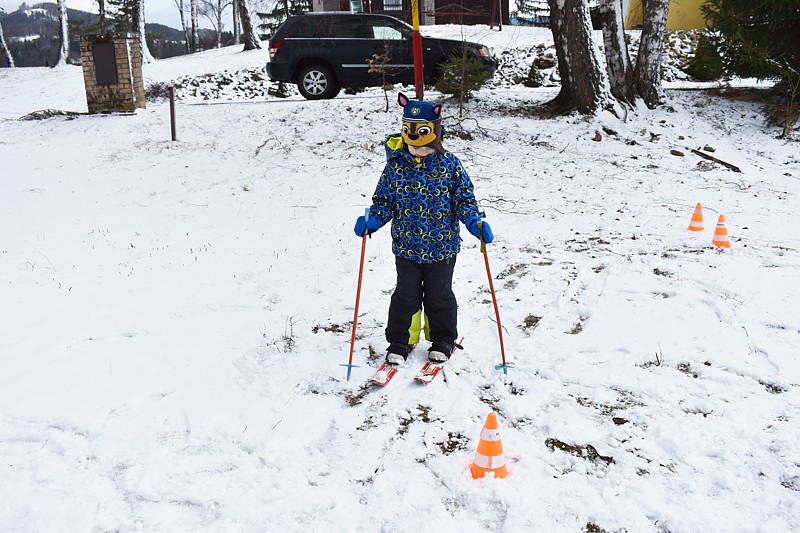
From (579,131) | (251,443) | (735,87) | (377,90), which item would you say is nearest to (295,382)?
(251,443)

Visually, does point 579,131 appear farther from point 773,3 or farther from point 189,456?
point 189,456

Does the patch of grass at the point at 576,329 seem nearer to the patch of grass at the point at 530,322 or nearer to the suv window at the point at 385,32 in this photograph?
the patch of grass at the point at 530,322

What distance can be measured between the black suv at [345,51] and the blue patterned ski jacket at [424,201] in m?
9.67

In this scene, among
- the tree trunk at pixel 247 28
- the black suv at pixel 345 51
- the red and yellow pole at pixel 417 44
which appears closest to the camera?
the red and yellow pole at pixel 417 44

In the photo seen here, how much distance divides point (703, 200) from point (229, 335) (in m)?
6.99

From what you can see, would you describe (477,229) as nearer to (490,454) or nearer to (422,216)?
(422,216)

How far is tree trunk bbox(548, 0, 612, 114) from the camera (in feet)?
36.8

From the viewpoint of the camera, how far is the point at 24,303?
531 cm

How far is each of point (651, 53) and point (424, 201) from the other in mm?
9851

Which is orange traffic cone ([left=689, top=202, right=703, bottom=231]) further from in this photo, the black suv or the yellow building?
the yellow building

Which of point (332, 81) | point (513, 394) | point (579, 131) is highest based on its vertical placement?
point (332, 81)

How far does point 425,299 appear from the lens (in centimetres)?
435

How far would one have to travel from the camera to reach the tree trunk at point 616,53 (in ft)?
38.0

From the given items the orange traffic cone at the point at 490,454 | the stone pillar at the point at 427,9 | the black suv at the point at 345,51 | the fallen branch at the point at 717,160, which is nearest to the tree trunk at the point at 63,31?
the stone pillar at the point at 427,9
